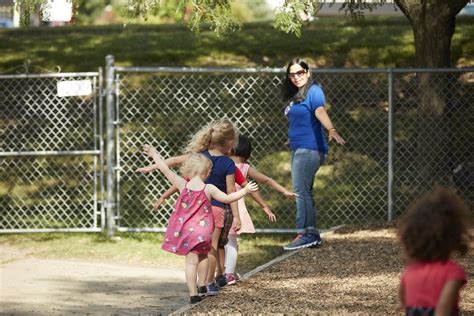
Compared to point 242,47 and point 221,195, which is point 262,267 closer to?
point 221,195

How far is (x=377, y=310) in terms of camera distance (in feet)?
25.9

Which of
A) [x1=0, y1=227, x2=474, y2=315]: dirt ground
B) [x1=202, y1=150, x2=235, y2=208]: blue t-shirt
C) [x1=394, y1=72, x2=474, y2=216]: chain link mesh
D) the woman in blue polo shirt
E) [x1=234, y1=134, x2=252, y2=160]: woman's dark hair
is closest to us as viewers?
[x1=0, y1=227, x2=474, y2=315]: dirt ground

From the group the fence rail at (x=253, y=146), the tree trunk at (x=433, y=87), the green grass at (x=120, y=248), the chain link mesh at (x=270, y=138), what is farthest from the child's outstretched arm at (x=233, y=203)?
the tree trunk at (x=433, y=87)

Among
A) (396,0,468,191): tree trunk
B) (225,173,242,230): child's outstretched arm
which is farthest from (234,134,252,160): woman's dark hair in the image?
(396,0,468,191): tree trunk

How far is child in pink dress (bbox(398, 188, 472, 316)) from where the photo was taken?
462 cm

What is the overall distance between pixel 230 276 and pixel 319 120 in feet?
6.64

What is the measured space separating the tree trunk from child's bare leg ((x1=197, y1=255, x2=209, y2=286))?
16.3 ft

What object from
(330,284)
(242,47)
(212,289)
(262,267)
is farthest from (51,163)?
(212,289)

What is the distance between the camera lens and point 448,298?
15.0ft

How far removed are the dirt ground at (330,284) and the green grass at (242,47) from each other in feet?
24.5

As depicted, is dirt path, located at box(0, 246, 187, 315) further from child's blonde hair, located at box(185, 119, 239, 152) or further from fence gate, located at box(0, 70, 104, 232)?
fence gate, located at box(0, 70, 104, 232)

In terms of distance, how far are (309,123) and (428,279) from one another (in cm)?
611

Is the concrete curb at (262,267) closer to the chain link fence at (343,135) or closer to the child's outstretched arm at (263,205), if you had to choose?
the child's outstretched arm at (263,205)

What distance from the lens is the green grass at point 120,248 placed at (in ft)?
37.4
